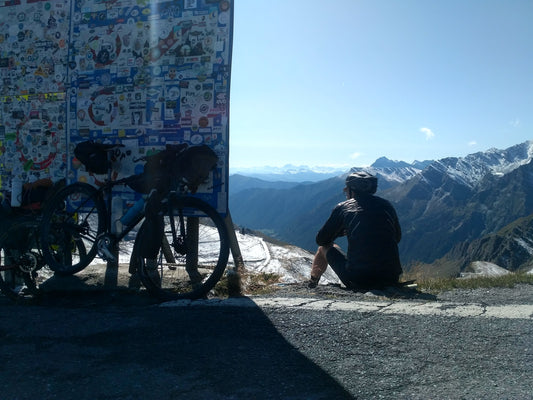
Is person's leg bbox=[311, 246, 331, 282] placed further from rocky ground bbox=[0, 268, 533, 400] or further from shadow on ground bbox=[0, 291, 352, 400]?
shadow on ground bbox=[0, 291, 352, 400]

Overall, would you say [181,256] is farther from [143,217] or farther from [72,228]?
[72,228]

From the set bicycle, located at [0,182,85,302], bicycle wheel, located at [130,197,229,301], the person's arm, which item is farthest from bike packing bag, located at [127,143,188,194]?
the person's arm

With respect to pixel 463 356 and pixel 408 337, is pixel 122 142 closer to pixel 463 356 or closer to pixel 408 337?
pixel 408 337

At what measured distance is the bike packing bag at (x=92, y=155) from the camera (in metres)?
5.78

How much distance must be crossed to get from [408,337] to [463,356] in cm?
43

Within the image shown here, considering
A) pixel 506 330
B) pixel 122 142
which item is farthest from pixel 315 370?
pixel 122 142

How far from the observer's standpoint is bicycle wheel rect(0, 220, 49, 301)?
17.3ft

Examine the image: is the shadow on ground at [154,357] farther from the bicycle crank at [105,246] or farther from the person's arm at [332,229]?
the person's arm at [332,229]

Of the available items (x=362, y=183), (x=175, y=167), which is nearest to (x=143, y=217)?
(x=175, y=167)

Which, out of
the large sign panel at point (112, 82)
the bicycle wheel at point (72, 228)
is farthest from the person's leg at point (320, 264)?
the bicycle wheel at point (72, 228)

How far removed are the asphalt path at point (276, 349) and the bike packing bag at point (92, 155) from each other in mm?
1950

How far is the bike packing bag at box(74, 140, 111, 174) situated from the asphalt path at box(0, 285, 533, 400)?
6.40 ft

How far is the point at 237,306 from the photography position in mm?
4352

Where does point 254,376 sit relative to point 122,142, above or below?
below
